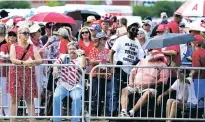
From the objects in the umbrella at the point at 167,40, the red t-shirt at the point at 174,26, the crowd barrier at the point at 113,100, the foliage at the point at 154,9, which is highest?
the foliage at the point at 154,9

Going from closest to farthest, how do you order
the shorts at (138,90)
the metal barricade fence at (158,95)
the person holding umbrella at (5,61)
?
the metal barricade fence at (158,95)
the shorts at (138,90)
the person holding umbrella at (5,61)

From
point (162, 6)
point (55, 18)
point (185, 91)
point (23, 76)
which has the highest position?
point (162, 6)

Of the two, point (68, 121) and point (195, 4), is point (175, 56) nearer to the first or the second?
point (195, 4)

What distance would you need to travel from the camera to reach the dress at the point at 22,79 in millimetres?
14016

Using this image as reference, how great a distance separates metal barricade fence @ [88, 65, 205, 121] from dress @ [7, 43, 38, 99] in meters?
1.02

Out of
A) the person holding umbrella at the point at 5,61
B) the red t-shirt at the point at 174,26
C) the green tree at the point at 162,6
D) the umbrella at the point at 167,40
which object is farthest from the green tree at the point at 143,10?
the umbrella at the point at 167,40

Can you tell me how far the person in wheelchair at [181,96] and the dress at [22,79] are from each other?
7.23 feet

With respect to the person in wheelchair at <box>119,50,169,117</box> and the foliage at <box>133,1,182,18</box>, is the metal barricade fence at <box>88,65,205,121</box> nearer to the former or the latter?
the person in wheelchair at <box>119,50,169,117</box>

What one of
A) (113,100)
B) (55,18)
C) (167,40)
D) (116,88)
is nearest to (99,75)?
(116,88)

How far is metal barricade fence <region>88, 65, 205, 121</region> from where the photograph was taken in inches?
551

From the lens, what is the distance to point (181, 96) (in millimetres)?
14078

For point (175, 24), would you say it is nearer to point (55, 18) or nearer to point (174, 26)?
point (174, 26)

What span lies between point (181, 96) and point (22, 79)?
2.76 meters

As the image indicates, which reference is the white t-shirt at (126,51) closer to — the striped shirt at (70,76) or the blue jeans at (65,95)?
the striped shirt at (70,76)
